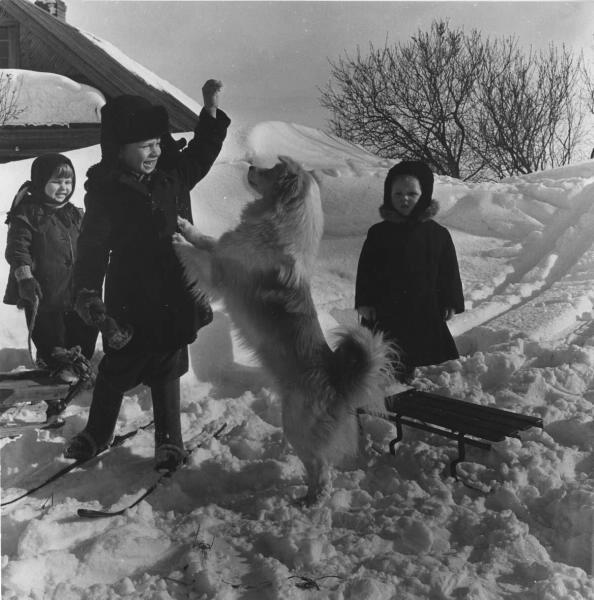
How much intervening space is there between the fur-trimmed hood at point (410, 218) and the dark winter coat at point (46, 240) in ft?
5.19

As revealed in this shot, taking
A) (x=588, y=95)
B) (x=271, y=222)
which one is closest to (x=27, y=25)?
(x=271, y=222)

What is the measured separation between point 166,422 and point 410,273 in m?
1.50

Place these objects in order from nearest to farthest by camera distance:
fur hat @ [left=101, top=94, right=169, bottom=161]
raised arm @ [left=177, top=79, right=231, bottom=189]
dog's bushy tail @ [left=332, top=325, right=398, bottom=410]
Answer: dog's bushy tail @ [left=332, top=325, right=398, bottom=410] → fur hat @ [left=101, top=94, right=169, bottom=161] → raised arm @ [left=177, top=79, right=231, bottom=189]

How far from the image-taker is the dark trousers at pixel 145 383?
290cm

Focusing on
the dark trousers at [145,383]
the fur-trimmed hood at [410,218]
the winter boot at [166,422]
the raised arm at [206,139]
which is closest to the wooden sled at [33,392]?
the dark trousers at [145,383]

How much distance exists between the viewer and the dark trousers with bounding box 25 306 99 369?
9.72 ft

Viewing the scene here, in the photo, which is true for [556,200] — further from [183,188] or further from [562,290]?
[183,188]

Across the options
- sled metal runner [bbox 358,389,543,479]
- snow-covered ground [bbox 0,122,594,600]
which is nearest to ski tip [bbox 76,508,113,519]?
snow-covered ground [bbox 0,122,594,600]

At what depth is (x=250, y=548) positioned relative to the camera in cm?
257

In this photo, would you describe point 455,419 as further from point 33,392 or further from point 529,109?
point 33,392

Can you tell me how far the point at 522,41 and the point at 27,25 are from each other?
8.77 feet

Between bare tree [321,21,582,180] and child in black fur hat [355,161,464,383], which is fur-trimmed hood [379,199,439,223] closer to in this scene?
child in black fur hat [355,161,464,383]

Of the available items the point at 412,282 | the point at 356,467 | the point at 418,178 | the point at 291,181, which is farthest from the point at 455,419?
the point at 291,181

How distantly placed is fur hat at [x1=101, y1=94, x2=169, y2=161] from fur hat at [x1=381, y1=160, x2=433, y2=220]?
1.16 meters
